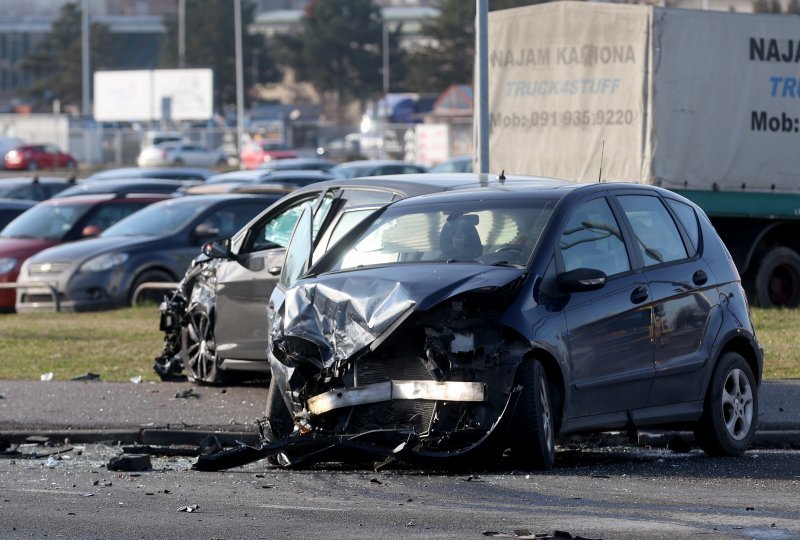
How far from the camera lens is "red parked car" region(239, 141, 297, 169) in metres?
63.5

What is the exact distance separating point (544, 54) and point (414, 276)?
35.2ft

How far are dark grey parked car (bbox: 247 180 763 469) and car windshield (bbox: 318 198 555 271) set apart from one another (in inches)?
0.4

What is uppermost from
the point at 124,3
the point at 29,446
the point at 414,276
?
the point at 124,3

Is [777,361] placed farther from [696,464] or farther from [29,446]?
[29,446]

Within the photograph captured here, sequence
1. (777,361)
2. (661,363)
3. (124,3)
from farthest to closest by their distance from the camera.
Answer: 1. (124,3)
2. (777,361)
3. (661,363)

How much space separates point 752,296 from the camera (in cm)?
1758

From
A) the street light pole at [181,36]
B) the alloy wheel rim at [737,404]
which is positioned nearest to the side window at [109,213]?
the alloy wheel rim at [737,404]

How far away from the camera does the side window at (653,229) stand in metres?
8.88

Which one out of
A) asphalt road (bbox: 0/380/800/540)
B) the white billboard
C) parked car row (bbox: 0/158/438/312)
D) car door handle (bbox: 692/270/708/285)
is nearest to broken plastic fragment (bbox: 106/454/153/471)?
asphalt road (bbox: 0/380/800/540)

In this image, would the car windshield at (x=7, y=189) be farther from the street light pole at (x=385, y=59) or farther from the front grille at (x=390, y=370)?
the street light pole at (x=385, y=59)

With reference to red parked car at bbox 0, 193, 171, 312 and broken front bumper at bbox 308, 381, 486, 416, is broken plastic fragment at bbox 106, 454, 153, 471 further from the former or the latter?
red parked car at bbox 0, 193, 171, 312

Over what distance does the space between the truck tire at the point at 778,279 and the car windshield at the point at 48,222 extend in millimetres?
9713

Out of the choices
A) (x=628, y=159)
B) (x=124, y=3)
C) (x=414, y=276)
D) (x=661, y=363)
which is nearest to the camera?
(x=414, y=276)

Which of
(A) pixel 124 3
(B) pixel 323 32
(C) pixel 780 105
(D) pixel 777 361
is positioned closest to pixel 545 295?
(D) pixel 777 361
